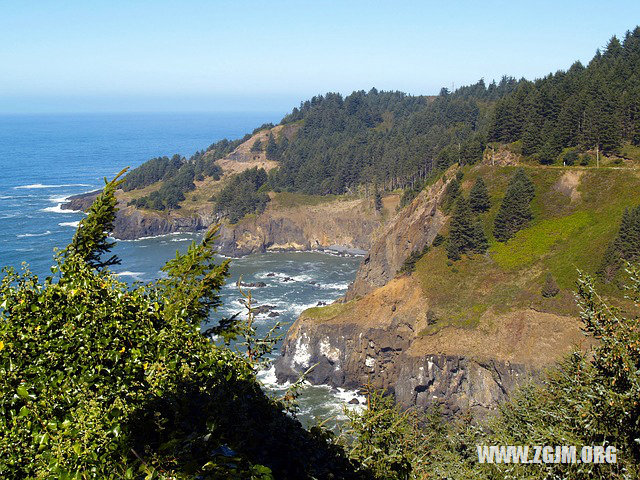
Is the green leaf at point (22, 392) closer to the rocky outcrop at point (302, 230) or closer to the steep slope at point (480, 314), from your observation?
the steep slope at point (480, 314)

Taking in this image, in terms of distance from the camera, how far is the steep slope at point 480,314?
182 ft

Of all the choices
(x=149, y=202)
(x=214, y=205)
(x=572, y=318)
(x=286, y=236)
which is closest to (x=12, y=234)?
(x=149, y=202)

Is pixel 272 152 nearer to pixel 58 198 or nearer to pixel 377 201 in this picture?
pixel 377 201

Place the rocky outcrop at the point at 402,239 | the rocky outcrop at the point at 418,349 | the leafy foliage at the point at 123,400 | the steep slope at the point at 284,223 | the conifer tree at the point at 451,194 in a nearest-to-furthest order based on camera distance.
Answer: the leafy foliage at the point at 123,400
the rocky outcrop at the point at 418,349
the conifer tree at the point at 451,194
the rocky outcrop at the point at 402,239
the steep slope at the point at 284,223

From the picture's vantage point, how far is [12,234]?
127000 mm

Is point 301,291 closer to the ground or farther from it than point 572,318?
closer to the ground

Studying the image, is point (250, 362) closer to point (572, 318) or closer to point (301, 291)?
point (572, 318)

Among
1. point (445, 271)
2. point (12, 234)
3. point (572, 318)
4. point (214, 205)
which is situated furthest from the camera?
point (214, 205)

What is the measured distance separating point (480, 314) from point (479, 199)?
24058mm

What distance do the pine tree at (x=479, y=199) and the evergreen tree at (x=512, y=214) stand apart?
151 inches

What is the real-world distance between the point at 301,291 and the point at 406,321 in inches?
1568

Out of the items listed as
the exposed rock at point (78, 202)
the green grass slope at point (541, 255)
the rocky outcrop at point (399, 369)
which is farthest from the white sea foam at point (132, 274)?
the green grass slope at point (541, 255)

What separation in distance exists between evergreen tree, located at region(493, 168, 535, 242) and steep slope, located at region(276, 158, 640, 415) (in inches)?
46.5

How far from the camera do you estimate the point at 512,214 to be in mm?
73938
